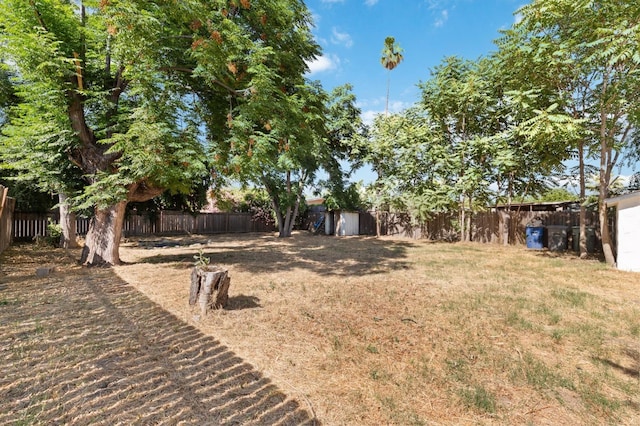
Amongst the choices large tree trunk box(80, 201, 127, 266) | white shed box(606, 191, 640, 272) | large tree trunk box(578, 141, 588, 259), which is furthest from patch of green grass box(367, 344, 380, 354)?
large tree trunk box(578, 141, 588, 259)

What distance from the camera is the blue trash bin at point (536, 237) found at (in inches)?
514

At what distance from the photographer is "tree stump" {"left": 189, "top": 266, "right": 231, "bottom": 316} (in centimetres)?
435

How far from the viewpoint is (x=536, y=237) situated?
1312 centimetres

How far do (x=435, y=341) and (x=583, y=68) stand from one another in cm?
1012

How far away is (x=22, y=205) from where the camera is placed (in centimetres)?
1170

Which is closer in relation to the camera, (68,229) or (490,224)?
(68,229)

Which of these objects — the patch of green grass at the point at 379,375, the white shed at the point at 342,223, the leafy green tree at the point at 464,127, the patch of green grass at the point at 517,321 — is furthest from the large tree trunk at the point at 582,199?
the white shed at the point at 342,223

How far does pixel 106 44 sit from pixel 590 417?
9.15m

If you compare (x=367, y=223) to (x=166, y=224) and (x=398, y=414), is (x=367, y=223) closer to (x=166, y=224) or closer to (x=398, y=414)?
(x=166, y=224)

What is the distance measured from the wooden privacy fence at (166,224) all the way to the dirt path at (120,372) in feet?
28.1

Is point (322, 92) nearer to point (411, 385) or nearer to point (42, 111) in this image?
point (42, 111)

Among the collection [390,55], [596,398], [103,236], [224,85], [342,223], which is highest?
[390,55]

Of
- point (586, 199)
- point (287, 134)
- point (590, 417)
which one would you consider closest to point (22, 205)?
point (287, 134)

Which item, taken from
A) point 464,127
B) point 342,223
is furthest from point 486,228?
point 342,223
